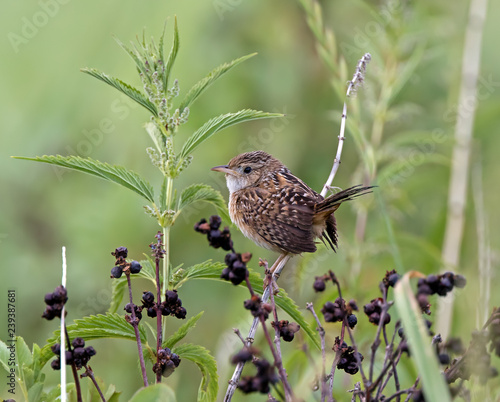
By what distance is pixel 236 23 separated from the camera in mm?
5309

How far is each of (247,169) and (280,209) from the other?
1.76 ft

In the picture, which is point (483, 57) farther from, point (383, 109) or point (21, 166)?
point (21, 166)

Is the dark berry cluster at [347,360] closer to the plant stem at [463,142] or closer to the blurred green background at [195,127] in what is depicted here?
the plant stem at [463,142]

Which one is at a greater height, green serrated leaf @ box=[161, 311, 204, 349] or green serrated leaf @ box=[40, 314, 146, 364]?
green serrated leaf @ box=[40, 314, 146, 364]

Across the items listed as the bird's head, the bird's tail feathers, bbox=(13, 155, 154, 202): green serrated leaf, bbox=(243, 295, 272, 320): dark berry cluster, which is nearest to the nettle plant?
bbox=(13, 155, 154, 202): green serrated leaf

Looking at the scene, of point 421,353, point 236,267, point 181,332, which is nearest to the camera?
point 421,353

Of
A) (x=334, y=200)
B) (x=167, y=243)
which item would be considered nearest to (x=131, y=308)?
(x=167, y=243)

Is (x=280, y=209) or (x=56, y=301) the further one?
(x=280, y=209)

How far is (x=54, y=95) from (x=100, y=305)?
199 centimetres

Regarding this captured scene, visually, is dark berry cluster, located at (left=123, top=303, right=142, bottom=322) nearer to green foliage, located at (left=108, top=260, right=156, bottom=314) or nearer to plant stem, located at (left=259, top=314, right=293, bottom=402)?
green foliage, located at (left=108, top=260, right=156, bottom=314)

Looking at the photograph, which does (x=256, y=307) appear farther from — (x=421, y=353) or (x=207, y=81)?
(x=207, y=81)

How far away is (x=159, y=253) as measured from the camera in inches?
64.0

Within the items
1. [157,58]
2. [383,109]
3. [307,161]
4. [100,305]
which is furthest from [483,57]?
[157,58]

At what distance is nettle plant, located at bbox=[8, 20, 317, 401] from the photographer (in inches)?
64.6
